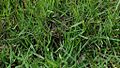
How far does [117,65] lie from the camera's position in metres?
1.90

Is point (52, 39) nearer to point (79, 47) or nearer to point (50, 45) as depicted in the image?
point (50, 45)

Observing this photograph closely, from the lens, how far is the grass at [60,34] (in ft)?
6.31

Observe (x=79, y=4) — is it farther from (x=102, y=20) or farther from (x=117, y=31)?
(x=117, y=31)

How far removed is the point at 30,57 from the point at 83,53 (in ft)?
1.09

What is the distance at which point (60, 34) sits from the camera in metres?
2.03

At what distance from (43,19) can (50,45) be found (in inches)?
A: 7.3

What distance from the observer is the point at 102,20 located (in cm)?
211

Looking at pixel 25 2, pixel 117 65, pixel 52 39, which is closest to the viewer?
pixel 117 65

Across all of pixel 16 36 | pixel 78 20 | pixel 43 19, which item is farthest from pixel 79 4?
pixel 16 36

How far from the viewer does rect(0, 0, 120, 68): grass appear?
6.31 ft

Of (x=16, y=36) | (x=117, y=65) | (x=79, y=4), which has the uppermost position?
(x=79, y=4)

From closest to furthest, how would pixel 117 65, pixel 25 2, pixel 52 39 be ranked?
pixel 117 65, pixel 52 39, pixel 25 2

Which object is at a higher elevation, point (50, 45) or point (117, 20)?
point (117, 20)

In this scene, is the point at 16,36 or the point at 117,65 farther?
the point at 16,36
